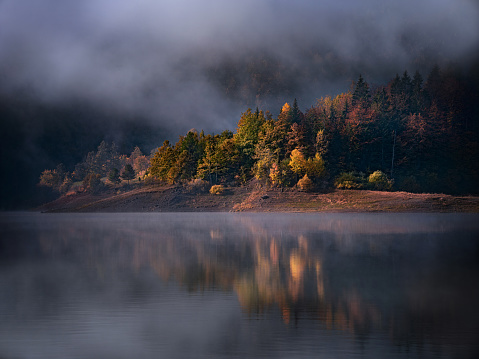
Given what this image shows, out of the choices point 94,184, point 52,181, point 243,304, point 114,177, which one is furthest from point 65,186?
point 243,304

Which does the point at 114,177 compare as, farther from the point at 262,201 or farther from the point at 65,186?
the point at 262,201

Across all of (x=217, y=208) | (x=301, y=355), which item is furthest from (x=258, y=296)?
(x=217, y=208)

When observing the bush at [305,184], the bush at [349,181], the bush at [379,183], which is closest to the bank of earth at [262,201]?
the bush at [305,184]

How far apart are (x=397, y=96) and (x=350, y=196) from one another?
3560cm

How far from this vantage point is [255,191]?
91562 millimetres

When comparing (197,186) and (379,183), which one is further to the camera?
(197,186)

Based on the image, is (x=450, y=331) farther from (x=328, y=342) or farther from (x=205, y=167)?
(x=205, y=167)

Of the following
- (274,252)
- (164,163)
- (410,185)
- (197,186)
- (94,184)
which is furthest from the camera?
(94,184)

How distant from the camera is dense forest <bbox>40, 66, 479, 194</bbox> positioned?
3521 inches

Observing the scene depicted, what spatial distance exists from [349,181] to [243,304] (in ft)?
243

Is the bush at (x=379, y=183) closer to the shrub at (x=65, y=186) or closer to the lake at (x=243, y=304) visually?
the lake at (x=243, y=304)

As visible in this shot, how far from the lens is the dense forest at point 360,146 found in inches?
3521

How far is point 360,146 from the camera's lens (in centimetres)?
9456

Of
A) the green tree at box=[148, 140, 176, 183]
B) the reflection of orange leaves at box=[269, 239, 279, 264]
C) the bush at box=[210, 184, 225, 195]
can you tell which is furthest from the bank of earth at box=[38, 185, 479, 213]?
the reflection of orange leaves at box=[269, 239, 279, 264]
